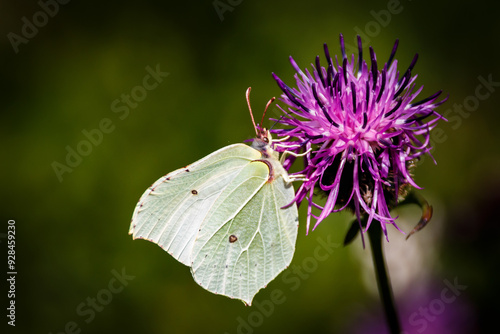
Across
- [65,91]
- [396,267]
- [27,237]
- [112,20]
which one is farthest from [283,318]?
[112,20]

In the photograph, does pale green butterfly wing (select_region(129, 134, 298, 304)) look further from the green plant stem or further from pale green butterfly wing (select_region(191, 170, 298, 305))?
the green plant stem

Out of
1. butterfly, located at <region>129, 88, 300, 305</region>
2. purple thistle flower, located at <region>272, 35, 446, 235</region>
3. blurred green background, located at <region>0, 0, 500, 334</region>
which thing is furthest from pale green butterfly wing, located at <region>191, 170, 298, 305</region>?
blurred green background, located at <region>0, 0, 500, 334</region>

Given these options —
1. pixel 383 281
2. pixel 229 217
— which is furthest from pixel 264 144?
pixel 383 281

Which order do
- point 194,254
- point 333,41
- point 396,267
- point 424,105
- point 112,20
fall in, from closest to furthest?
point 424,105, point 194,254, point 396,267, point 333,41, point 112,20

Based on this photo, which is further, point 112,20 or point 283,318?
point 112,20

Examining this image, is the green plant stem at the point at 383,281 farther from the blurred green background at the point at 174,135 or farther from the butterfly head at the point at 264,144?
the blurred green background at the point at 174,135

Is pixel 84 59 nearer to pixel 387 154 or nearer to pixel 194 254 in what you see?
pixel 194 254

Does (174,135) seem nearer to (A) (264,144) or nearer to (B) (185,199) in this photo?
(B) (185,199)

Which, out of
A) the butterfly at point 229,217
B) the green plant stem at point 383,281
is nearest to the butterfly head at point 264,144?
the butterfly at point 229,217
